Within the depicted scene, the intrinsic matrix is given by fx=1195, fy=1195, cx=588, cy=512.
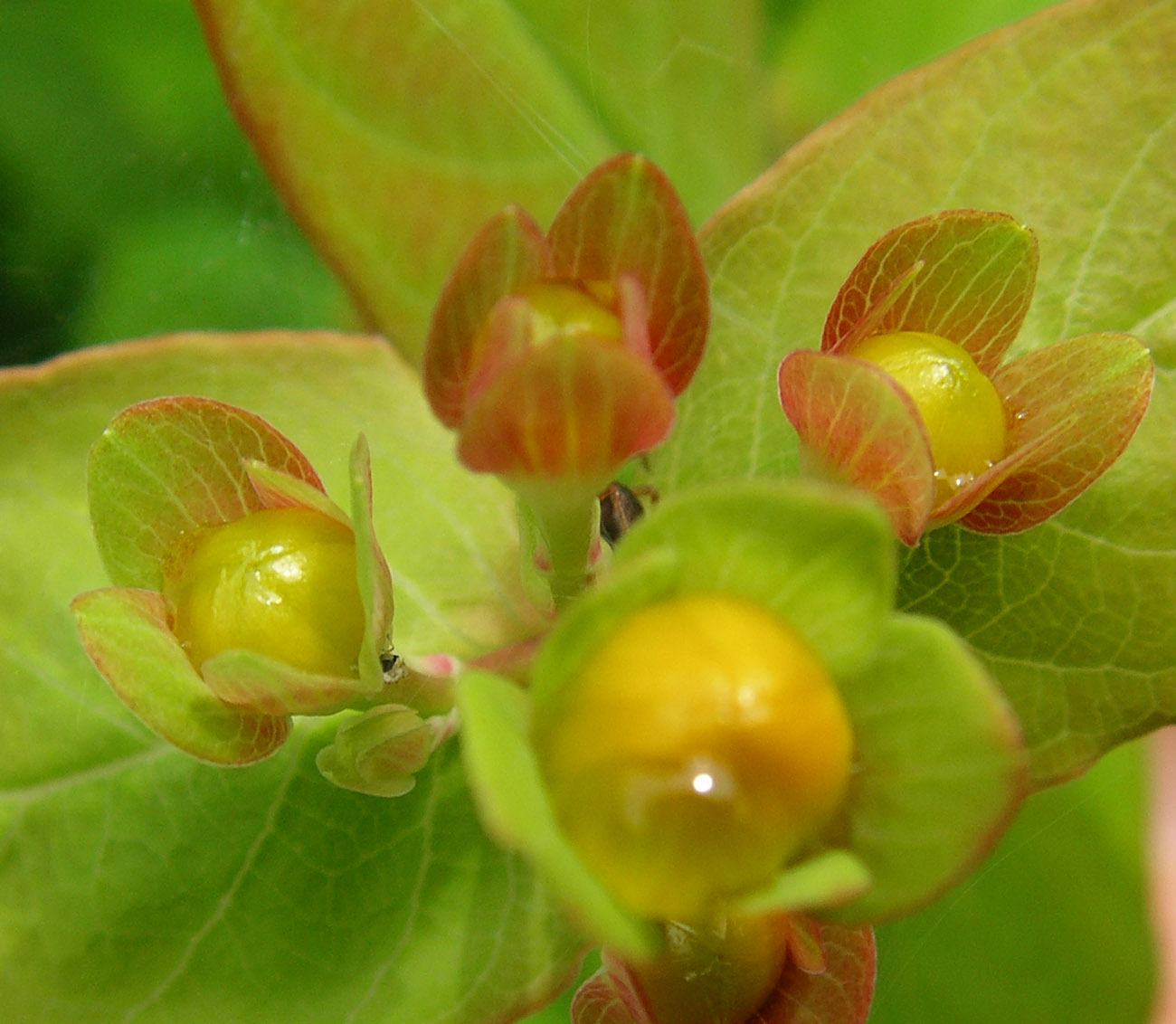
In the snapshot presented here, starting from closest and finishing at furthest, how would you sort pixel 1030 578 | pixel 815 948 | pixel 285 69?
1. pixel 815 948
2. pixel 1030 578
3. pixel 285 69

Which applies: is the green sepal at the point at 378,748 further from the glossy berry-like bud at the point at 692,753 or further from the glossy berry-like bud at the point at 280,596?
the glossy berry-like bud at the point at 692,753

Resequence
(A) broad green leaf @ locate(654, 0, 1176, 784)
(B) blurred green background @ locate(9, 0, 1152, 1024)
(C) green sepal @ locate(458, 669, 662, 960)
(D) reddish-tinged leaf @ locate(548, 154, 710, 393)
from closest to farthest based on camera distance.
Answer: (C) green sepal @ locate(458, 669, 662, 960) < (D) reddish-tinged leaf @ locate(548, 154, 710, 393) < (A) broad green leaf @ locate(654, 0, 1176, 784) < (B) blurred green background @ locate(9, 0, 1152, 1024)

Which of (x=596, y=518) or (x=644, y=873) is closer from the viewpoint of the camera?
(x=644, y=873)

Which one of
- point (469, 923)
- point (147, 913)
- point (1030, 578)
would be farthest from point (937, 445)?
point (147, 913)

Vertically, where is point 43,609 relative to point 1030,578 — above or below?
above

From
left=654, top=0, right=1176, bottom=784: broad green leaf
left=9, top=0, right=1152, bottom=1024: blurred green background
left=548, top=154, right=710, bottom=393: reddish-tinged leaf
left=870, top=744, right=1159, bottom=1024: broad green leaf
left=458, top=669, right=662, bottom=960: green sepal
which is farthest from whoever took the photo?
left=9, top=0, right=1152, bottom=1024: blurred green background

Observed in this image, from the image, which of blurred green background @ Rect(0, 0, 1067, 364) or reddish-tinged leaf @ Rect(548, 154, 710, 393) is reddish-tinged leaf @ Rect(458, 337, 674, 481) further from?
blurred green background @ Rect(0, 0, 1067, 364)

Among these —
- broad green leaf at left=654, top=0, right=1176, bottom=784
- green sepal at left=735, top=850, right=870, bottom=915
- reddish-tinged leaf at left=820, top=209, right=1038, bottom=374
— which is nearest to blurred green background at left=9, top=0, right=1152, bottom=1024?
broad green leaf at left=654, top=0, right=1176, bottom=784

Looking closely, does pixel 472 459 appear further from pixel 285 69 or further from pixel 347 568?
pixel 285 69

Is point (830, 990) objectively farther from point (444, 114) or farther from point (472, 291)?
point (444, 114)
